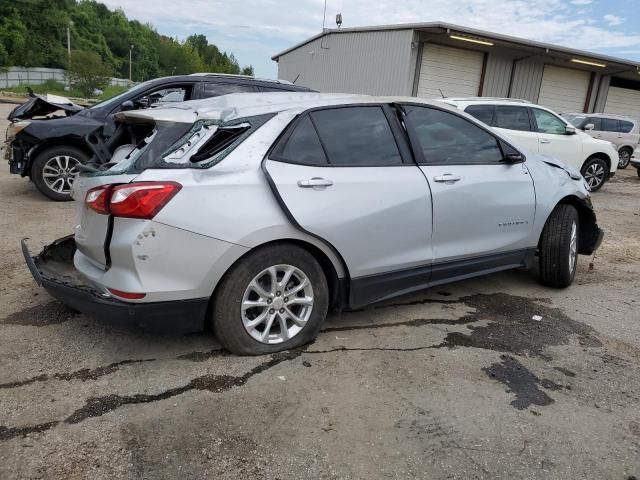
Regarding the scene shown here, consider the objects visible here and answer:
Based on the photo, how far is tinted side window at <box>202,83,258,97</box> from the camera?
291 inches

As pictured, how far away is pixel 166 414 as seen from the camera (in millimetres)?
2725

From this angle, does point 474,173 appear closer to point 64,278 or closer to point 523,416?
point 523,416

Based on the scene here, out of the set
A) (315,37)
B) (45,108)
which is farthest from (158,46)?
(45,108)

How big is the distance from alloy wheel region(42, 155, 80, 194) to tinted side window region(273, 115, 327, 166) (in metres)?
4.97

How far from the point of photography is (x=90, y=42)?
3809 inches

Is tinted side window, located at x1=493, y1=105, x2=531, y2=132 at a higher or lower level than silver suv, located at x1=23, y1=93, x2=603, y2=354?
higher

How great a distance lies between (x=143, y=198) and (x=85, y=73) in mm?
62028

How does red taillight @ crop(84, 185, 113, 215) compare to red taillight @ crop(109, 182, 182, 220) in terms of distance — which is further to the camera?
red taillight @ crop(84, 185, 113, 215)

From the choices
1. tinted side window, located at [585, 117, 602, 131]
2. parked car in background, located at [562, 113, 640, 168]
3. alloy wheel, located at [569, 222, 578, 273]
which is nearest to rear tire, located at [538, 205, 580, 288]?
alloy wheel, located at [569, 222, 578, 273]

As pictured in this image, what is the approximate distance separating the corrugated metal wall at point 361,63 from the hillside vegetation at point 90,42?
144 feet

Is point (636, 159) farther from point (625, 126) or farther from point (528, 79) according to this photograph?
point (528, 79)

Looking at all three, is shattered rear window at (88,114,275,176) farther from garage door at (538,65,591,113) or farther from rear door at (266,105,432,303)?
garage door at (538,65,591,113)

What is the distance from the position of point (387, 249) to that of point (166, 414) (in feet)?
5.65

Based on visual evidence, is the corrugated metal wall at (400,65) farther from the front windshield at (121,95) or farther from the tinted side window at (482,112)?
the front windshield at (121,95)
